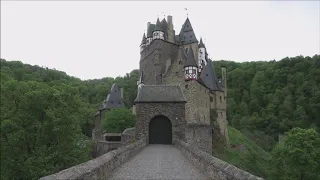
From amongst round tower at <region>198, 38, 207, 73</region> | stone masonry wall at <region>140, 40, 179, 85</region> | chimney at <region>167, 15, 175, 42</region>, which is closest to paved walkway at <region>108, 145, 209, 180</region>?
stone masonry wall at <region>140, 40, 179, 85</region>

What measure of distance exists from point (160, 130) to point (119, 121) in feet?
64.6

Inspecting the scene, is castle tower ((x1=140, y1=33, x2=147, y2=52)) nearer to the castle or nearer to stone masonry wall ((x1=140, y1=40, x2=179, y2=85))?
the castle

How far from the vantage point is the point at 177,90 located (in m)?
24.8

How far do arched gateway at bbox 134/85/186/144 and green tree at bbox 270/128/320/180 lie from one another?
1213 centimetres

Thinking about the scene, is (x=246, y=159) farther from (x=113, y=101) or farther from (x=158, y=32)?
(x=113, y=101)

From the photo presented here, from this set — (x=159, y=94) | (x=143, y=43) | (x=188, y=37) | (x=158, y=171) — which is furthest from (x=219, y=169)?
(x=143, y=43)

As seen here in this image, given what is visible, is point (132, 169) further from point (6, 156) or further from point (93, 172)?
point (6, 156)

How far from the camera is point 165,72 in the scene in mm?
43562

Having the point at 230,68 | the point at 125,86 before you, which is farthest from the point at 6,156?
the point at 230,68

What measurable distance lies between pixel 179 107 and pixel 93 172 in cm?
1564

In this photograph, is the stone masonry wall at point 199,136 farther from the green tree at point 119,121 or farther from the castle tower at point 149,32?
the castle tower at point 149,32

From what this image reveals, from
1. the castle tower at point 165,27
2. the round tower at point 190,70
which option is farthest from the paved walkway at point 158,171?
the castle tower at point 165,27

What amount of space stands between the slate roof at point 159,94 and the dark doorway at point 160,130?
4.87 ft

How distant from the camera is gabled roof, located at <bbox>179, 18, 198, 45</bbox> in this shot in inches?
1836
